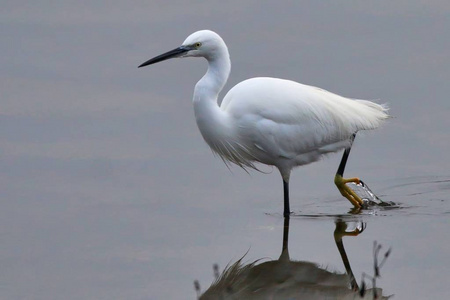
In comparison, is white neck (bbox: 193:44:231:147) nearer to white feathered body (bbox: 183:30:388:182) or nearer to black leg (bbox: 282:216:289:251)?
white feathered body (bbox: 183:30:388:182)

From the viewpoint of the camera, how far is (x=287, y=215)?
6281mm

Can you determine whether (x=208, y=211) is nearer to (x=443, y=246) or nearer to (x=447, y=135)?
(x=443, y=246)

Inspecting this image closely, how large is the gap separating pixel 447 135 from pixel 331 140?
A: 59.2 inches

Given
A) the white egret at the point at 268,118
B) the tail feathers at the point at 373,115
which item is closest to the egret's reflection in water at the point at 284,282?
the white egret at the point at 268,118

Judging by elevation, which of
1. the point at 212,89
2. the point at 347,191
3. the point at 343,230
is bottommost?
the point at 343,230

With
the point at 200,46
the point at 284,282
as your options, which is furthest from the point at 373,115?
the point at 284,282

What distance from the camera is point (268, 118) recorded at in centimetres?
618

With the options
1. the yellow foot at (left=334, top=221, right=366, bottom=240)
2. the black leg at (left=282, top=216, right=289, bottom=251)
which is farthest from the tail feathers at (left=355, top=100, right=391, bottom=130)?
the black leg at (left=282, top=216, right=289, bottom=251)

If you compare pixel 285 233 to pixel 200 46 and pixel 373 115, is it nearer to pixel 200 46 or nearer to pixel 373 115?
pixel 373 115

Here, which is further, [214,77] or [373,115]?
[373,115]

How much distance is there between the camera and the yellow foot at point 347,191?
21.5 ft

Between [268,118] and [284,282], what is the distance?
1.38 meters

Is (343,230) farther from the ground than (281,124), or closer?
closer

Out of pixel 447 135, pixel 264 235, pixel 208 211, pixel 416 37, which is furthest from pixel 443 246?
pixel 416 37
